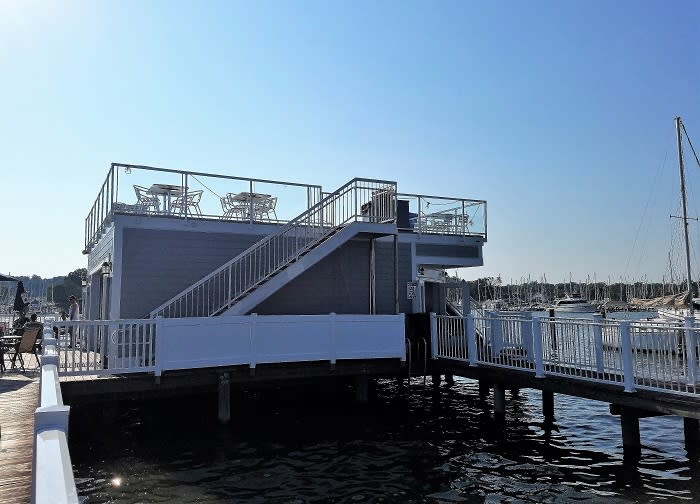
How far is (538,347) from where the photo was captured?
11.4 metres

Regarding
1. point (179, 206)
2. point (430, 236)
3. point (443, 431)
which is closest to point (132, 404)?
point (179, 206)

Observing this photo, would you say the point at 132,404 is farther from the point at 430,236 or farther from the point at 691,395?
the point at 691,395

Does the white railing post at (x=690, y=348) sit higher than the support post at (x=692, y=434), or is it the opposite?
the white railing post at (x=690, y=348)

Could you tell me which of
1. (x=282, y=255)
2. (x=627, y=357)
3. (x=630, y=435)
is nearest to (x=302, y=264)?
(x=282, y=255)

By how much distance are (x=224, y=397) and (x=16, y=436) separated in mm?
5578

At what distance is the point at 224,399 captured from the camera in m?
12.1

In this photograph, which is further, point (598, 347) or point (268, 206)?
point (268, 206)

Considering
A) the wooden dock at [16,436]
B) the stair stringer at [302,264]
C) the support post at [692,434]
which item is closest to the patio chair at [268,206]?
the stair stringer at [302,264]

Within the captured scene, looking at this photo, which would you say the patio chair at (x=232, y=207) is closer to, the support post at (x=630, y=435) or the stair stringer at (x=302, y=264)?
the stair stringer at (x=302, y=264)

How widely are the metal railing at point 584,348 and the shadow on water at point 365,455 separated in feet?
4.87

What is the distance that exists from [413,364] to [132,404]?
767cm

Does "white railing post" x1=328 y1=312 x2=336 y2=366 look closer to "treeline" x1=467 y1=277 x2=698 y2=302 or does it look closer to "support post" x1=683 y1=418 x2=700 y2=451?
"support post" x1=683 y1=418 x2=700 y2=451

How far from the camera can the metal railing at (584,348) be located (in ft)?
30.3

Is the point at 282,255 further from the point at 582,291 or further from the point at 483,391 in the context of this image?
the point at 582,291
